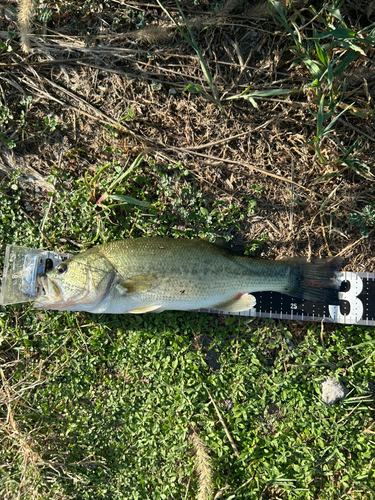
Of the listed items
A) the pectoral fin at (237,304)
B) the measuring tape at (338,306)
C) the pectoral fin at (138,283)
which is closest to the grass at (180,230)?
the measuring tape at (338,306)

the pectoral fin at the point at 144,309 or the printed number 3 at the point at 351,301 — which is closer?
the pectoral fin at the point at 144,309

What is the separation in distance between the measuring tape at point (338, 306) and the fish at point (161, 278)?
0.25 metres

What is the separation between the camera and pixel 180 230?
420 centimetres

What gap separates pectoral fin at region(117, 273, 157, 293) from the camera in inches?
146

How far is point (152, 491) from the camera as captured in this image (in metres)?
4.05

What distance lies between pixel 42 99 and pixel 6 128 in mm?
558

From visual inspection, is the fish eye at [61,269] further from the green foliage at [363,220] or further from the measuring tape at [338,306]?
the green foliage at [363,220]

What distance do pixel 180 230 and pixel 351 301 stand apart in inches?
82.4

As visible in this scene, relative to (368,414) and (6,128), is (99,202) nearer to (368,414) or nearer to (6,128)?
(6,128)

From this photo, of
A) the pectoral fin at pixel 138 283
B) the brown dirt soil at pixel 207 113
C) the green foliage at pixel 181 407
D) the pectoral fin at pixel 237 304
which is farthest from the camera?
the brown dirt soil at pixel 207 113

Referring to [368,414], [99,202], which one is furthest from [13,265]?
[368,414]

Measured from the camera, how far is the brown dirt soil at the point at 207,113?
161 inches

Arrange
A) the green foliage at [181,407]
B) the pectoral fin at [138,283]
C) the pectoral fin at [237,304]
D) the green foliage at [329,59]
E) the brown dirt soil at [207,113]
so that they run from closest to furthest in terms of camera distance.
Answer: the green foliage at [329,59]
the pectoral fin at [138,283]
the pectoral fin at [237,304]
the green foliage at [181,407]
the brown dirt soil at [207,113]

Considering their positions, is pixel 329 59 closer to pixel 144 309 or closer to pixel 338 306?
pixel 338 306
